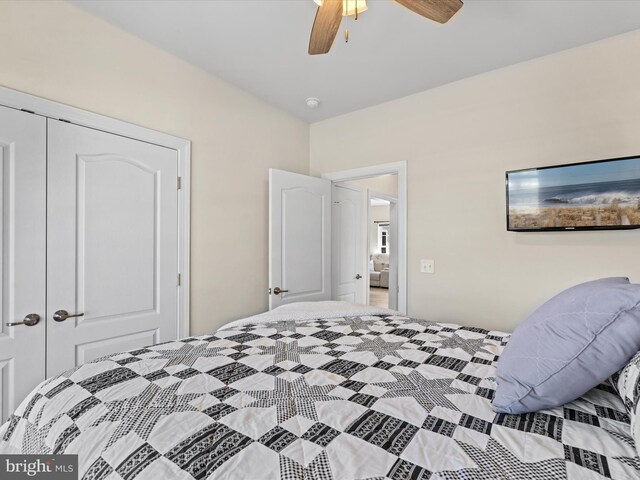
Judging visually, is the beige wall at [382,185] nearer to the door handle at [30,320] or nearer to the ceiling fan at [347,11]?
the ceiling fan at [347,11]

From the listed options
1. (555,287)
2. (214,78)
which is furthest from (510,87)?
(214,78)

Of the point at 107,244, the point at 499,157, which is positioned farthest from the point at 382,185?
the point at 107,244

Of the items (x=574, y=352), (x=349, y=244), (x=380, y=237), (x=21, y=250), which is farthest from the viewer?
(x=380, y=237)

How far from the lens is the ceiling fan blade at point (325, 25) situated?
147 cm

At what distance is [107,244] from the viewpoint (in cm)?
204

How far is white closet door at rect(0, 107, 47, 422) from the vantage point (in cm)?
165

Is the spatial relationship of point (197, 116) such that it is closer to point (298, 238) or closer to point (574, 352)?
point (298, 238)

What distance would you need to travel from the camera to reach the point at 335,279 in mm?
3869

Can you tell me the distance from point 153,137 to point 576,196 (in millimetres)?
2824

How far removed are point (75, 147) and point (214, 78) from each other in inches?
47.2

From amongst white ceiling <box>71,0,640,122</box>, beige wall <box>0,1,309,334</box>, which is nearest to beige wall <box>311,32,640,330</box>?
white ceiling <box>71,0,640,122</box>

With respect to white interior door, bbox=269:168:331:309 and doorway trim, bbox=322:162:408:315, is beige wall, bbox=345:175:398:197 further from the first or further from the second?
doorway trim, bbox=322:162:408:315

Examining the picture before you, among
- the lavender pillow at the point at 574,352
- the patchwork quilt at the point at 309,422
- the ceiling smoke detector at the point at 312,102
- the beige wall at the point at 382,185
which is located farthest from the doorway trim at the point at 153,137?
the beige wall at the point at 382,185

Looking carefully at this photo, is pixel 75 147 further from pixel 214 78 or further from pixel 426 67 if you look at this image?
pixel 426 67
